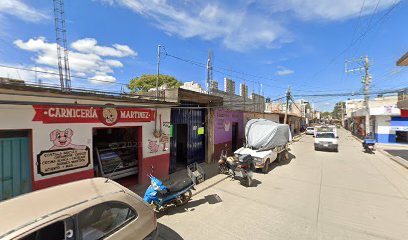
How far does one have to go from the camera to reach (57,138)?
5574 mm

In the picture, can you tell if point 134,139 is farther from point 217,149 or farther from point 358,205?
point 358,205

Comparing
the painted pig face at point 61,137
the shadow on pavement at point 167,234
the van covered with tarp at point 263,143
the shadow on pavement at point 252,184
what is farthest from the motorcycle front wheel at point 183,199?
the van covered with tarp at point 263,143

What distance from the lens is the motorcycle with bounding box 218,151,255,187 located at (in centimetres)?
841

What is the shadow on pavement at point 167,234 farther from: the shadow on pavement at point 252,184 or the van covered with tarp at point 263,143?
the van covered with tarp at point 263,143

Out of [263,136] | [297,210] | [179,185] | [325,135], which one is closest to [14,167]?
[179,185]

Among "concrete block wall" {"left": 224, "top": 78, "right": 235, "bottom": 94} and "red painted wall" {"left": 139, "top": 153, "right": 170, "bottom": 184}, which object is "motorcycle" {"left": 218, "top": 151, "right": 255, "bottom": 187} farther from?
"concrete block wall" {"left": 224, "top": 78, "right": 235, "bottom": 94}

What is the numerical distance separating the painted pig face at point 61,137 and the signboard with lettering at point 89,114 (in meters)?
0.31

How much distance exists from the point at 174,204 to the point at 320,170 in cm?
874

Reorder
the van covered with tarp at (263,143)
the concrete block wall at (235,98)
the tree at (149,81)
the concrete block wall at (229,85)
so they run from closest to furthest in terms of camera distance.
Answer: the van covered with tarp at (263,143) → the concrete block wall at (235,98) → the concrete block wall at (229,85) → the tree at (149,81)

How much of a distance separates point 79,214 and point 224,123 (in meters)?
11.2

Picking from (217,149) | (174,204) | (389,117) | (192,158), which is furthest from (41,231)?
(389,117)

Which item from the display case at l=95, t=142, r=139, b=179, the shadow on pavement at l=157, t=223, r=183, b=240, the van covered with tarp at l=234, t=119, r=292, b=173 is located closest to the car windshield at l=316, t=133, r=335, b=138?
the van covered with tarp at l=234, t=119, r=292, b=173

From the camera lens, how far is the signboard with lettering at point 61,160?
5.30 metres

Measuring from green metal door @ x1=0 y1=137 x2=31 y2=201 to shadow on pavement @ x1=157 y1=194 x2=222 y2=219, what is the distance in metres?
3.60
